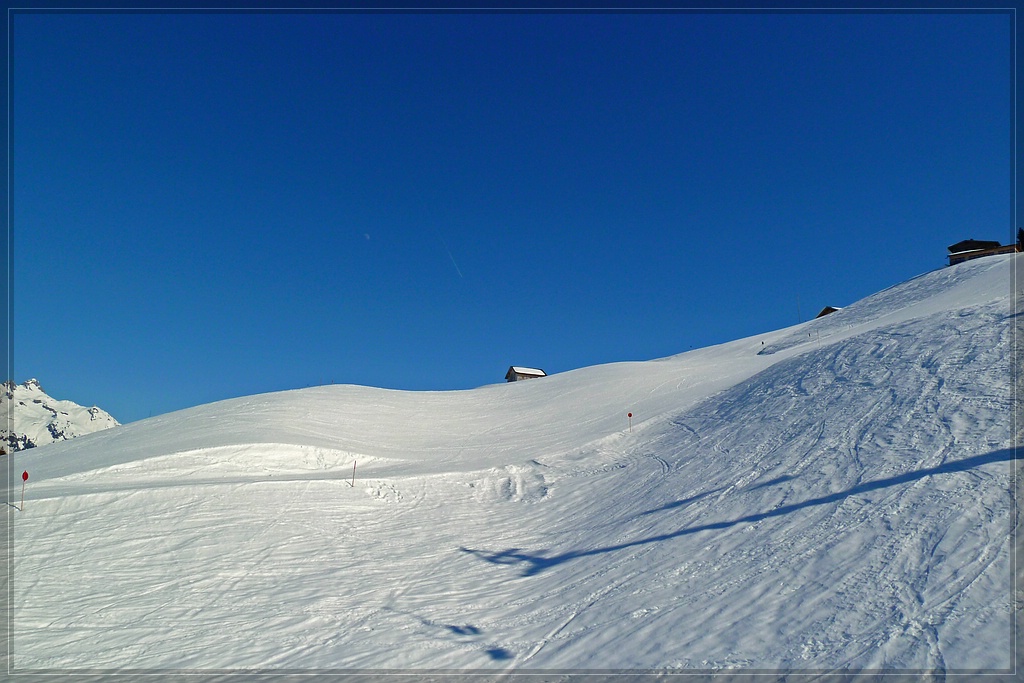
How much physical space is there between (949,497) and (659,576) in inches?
199

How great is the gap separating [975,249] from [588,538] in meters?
48.9

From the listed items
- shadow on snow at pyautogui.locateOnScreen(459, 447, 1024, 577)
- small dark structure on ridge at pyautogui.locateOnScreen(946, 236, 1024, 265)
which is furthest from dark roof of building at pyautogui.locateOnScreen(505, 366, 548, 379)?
shadow on snow at pyautogui.locateOnScreen(459, 447, 1024, 577)

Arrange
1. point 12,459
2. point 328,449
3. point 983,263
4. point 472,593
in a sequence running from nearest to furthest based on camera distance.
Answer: point 472,593 → point 328,449 → point 12,459 → point 983,263

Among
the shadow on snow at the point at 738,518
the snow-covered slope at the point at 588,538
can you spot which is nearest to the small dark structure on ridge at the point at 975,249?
the snow-covered slope at the point at 588,538

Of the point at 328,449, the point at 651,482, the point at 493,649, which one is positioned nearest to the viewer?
the point at 493,649

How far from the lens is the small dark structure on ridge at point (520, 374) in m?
67.4

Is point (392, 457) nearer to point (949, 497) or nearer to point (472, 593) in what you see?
point (472, 593)

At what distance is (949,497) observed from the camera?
969cm

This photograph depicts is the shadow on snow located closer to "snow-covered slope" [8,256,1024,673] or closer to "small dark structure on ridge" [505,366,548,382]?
"snow-covered slope" [8,256,1024,673]

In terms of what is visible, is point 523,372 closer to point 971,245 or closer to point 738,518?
point 971,245

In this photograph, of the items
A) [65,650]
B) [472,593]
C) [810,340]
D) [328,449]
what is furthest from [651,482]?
[810,340]

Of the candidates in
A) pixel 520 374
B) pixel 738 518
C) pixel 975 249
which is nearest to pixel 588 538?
pixel 738 518

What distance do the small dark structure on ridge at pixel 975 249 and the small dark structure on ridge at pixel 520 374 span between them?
4031 cm

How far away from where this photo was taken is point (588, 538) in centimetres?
1347
